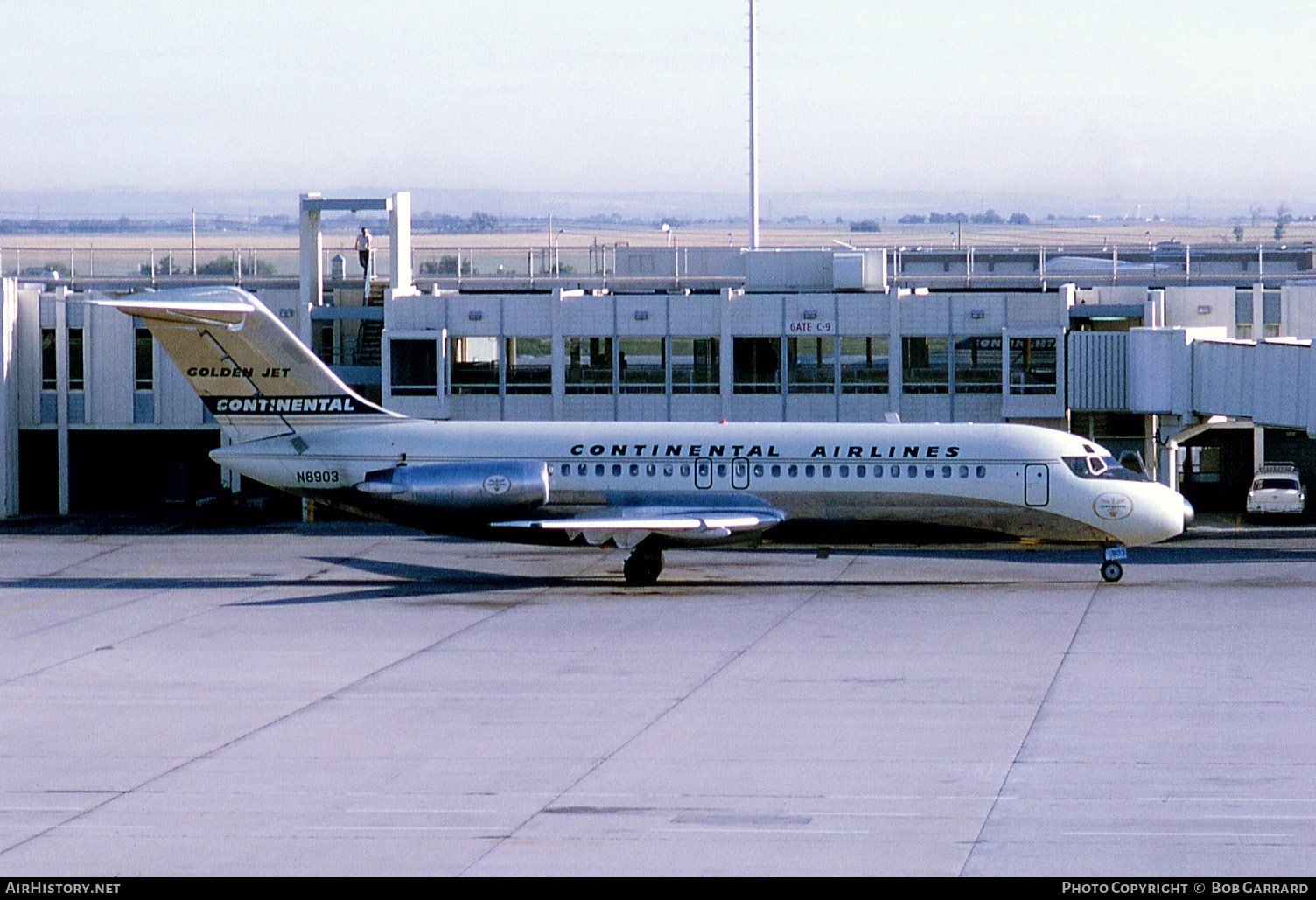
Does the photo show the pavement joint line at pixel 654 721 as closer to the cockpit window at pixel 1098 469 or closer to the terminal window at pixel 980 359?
the cockpit window at pixel 1098 469

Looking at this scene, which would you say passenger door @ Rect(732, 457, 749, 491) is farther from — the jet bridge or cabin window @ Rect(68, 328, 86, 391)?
cabin window @ Rect(68, 328, 86, 391)

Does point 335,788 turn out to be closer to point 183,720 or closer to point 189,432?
point 183,720

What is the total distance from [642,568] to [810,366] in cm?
1372

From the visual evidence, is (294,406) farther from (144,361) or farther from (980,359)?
(980,359)

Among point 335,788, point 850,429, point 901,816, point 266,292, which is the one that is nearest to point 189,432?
point 266,292

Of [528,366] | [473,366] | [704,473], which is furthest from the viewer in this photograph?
[473,366]

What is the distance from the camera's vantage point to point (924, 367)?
49188mm

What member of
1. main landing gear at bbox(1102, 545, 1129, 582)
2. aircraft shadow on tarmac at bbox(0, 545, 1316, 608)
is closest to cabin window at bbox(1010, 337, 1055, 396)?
aircraft shadow on tarmac at bbox(0, 545, 1316, 608)

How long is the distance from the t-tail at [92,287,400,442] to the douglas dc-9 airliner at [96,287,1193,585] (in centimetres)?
4

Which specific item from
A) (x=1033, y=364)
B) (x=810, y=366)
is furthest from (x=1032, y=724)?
(x=810, y=366)

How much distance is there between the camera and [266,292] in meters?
52.2

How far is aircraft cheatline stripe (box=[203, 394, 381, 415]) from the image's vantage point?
126 feet

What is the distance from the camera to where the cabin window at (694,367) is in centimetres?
4984

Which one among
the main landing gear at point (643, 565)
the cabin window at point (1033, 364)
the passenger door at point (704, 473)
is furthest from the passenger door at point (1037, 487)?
the cabin window at point (1033, 364)
